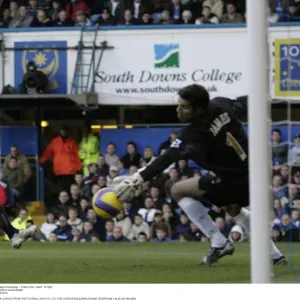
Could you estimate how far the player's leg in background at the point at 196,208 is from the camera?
39.1 ft

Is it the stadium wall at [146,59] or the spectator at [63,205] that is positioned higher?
the stadium wall at [146,59]

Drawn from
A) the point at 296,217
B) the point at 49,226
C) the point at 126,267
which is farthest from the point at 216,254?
the point at 49,226

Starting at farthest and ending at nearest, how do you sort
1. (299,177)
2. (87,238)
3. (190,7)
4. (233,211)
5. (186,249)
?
(190,7) → (87,238) → (299,177) → (186,249) → (233,211)

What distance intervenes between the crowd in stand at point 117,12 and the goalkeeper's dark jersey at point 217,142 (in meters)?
11.7

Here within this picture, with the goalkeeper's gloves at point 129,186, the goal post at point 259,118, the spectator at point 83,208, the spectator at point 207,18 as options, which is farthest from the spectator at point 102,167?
the goal post at point 259,118

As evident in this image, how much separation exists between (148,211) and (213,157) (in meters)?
7.90

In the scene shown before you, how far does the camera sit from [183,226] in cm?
1917

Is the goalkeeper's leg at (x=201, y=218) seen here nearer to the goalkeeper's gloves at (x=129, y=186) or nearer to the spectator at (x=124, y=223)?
the goalkeeper's gloves at (x=129, y=186)

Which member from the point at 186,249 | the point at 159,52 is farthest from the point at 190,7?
the point at 186,249

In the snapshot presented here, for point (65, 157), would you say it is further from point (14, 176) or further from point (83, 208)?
point (83, 208)

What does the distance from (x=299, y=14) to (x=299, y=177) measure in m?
4.49

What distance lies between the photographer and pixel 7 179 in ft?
72.7

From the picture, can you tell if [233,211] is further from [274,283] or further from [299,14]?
[299,14]

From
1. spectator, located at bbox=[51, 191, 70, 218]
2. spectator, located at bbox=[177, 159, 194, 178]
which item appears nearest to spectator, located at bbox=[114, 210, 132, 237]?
spectator, located at bbox=[51, 191, 70, 218]
